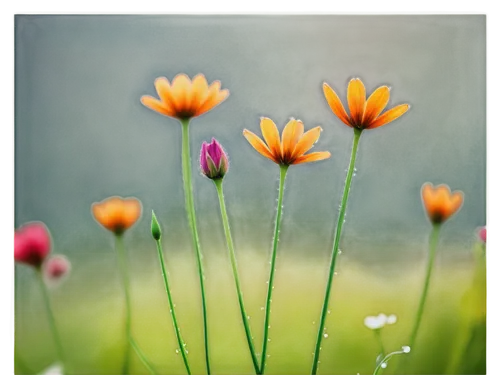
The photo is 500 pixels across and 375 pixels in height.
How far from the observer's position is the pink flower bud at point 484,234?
997 millimetres

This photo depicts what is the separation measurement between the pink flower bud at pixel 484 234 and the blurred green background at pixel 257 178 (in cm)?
1

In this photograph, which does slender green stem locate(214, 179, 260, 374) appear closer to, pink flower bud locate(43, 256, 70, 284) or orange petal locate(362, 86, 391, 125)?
orange petal locate(362, 86, 391, 125)

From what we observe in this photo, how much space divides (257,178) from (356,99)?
0.25m

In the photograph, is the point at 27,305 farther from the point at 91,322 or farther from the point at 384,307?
the point at 384,307

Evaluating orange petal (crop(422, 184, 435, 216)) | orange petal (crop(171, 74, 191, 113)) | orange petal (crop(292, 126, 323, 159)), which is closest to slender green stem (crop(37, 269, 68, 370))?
orange petal (crop(171, 74, 191, 113))

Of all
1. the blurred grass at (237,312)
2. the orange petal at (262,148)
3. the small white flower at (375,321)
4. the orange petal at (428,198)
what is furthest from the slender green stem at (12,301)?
the orange petal at (428,198)

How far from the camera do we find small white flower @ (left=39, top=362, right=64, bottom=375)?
0.99 meters

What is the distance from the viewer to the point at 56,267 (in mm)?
997

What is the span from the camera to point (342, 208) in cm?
80

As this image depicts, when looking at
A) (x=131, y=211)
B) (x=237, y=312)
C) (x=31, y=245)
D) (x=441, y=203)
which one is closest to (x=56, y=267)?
(x=31, y=245)

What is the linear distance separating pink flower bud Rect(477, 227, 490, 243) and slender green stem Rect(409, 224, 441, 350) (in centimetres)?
7

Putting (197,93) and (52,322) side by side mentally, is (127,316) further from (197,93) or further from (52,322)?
(197,93)

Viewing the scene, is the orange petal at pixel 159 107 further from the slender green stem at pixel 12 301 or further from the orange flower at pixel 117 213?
the slender green stem at pixel 12 301

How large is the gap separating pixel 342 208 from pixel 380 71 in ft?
1.05
